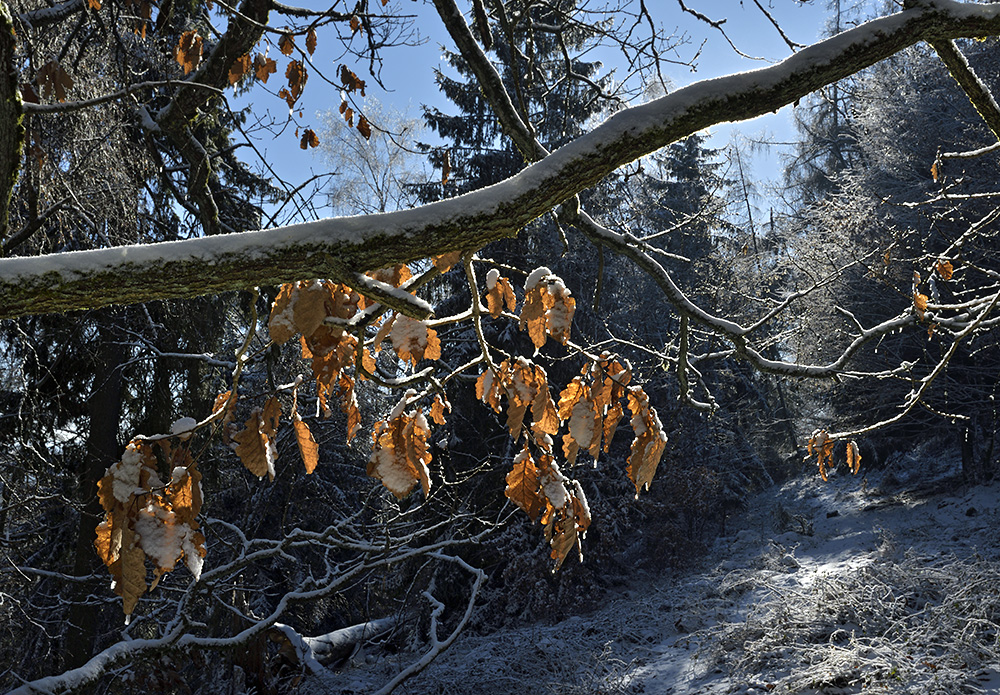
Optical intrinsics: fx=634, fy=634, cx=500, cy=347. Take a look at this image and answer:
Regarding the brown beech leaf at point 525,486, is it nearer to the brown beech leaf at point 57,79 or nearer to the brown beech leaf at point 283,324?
the brown beech leaf at point 283,324

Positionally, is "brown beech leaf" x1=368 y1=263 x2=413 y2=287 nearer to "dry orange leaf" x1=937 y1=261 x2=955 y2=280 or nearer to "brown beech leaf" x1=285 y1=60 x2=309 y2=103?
"brown beech leaf" x1=285 y1=60 x2=309 y2=103

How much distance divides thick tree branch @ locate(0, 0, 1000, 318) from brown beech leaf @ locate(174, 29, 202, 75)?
2717 mm

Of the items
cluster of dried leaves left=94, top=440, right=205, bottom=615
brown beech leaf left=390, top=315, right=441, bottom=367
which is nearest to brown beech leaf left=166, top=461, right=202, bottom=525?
cluster of dried leaves left=94, top=440, right=205, bottom=615

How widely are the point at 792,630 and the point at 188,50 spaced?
710 centimetres

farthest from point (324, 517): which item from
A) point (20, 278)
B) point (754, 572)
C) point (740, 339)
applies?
point (20, 278)

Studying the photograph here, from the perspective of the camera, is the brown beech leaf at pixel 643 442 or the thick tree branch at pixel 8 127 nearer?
the brown beech leaf at pixel 643 442

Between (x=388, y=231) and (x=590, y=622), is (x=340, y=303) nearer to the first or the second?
(x=388, y=231)

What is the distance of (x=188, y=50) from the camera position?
347 centimetres

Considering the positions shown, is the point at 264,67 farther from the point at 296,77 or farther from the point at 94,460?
the point at 94,460

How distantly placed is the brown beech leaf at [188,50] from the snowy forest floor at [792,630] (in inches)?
227

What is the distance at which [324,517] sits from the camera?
891 centimetres

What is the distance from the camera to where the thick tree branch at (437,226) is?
121cm

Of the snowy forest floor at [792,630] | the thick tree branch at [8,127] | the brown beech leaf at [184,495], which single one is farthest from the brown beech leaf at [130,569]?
the snowy forest floor at [792,630]

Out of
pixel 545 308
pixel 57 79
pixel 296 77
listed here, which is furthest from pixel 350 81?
pixel 545 308
